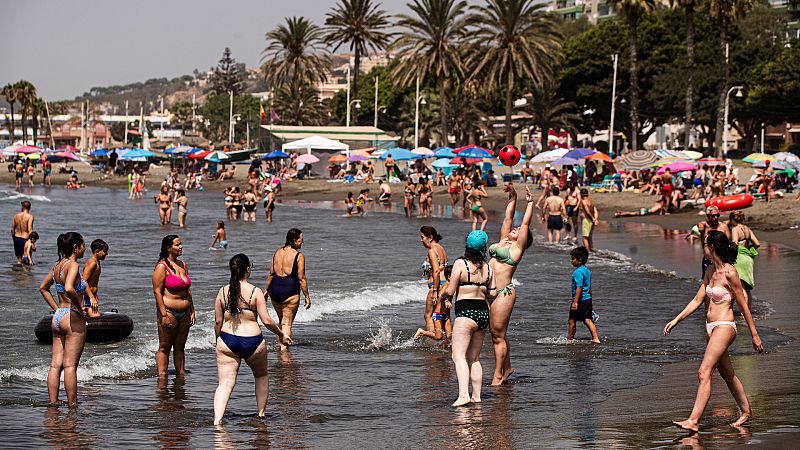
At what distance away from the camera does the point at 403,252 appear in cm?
2728

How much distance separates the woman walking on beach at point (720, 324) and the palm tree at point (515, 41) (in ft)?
179

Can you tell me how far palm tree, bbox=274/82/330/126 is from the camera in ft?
348

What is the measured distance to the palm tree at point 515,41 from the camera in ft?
204

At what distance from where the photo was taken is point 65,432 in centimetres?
863

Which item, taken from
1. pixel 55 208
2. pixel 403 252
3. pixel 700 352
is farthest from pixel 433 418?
pixel 55 208

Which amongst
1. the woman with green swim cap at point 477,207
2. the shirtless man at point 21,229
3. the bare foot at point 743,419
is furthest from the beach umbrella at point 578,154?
the bare foot at point 743,419

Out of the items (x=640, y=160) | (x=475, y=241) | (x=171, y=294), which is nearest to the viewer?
(x=475, y=241)

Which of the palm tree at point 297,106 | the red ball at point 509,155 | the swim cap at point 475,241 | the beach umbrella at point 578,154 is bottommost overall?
the swim cap at point 475,241

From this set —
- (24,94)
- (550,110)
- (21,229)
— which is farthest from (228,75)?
(21,229)

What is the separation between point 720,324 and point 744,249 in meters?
6.46

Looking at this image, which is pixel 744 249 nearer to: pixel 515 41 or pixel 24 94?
pixel 515 41

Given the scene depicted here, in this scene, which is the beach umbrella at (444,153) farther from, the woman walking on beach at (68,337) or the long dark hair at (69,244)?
the woman walking on beach at (68,337)

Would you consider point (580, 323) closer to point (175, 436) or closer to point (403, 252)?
point (175, 436)

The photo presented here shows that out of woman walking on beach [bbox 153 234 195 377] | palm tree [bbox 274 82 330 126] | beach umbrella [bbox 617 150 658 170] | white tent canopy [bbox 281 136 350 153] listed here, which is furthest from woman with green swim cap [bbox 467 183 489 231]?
palm tree [bbox 274 82 330 126]
